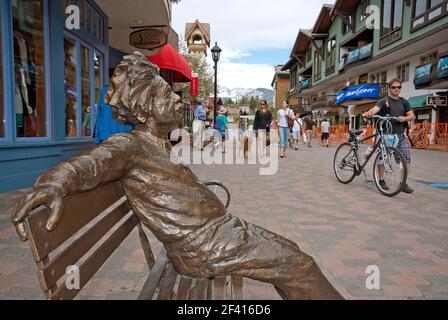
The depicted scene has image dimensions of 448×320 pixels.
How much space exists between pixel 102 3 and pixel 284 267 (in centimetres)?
899

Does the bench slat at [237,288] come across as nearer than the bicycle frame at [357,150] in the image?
Yes

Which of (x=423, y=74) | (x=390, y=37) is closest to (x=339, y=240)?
(x=423, y=74)

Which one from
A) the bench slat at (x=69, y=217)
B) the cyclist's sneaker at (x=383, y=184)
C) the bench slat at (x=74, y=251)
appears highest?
Result: the bench slat at (x=69, y=217)

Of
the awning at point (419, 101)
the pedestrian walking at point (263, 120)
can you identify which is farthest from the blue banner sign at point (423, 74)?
the pedestrian walking at point (263, 120)

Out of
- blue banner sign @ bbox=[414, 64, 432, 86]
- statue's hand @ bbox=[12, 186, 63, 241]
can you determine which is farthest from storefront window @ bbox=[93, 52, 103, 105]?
blue banner sign @ bbox=[414, 64, 432, 86]

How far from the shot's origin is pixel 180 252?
159 centimetres

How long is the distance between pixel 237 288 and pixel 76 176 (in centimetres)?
91

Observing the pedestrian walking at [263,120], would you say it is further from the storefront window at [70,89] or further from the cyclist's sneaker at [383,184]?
the cyclist's sneaker at [383,184]

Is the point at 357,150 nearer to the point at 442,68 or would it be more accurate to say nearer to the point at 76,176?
the point at 76,176

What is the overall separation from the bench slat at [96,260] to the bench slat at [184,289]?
1.22 feet

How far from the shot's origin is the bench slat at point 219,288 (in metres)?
1.60


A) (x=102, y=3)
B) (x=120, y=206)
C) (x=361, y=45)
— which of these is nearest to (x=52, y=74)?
(x=102, y=3)

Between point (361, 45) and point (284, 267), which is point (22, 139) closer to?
point (284, 267)

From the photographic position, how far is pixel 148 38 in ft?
33.4
